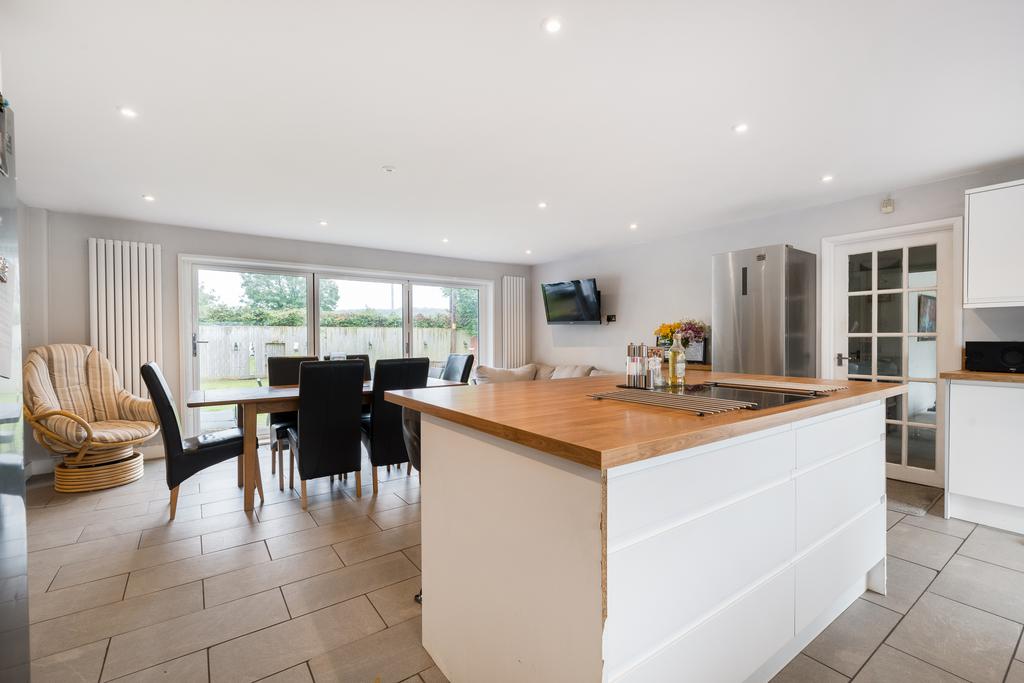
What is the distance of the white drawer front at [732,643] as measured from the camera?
111 cm

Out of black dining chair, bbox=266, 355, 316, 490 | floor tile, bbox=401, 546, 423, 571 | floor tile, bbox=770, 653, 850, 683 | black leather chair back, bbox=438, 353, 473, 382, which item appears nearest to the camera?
floor tile, bbox=770, 653, 850, 683

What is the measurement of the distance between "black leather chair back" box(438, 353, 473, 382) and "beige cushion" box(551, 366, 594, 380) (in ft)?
5.75

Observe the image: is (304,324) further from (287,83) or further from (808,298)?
(808,298)

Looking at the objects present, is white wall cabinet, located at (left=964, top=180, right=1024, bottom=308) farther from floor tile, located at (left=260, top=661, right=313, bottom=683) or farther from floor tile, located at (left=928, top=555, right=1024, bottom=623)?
floor tile, located at (left=260, top=661, right=313, bottom=683)

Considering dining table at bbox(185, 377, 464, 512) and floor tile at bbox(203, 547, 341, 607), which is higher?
dining table at bbox(185, 377, 464, 512)

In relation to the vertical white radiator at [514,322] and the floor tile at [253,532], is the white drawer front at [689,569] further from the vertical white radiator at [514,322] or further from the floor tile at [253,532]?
the vertical white radiator at [514,322]

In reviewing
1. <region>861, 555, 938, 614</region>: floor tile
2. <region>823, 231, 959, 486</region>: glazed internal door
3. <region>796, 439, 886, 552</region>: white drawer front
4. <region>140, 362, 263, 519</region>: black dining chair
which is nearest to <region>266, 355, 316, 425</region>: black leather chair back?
<region>140, 362, 263, 519</region>: black dining chair

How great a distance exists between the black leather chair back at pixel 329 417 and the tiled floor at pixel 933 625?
265 centimetres

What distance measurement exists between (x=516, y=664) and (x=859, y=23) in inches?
95.6

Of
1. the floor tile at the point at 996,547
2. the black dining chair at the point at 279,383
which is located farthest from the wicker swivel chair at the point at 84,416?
the floor tile at the point at 996,547

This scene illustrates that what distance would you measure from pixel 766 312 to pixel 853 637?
2.60 meters

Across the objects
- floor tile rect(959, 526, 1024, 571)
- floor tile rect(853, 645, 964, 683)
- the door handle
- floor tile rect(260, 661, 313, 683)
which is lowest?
floor tile rect(959, 526, 1024, 571)

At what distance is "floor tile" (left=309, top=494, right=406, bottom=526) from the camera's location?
9.60 ft

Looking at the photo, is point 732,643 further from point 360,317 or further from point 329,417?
point 360,317
